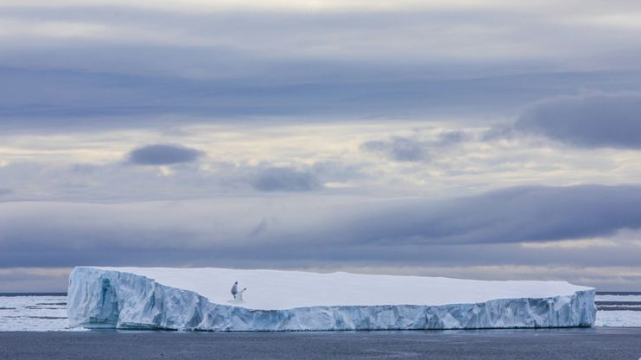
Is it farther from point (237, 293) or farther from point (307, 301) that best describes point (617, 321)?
point (237, 293)

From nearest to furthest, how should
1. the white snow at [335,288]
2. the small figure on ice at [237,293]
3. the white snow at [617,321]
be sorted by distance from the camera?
1. the small figure on ice at [237,293]
2. the white snow at [335,288]
3. the white snow at [617,321]

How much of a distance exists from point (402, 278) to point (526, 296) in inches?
248

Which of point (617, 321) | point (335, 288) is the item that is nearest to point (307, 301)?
point (335, 288)

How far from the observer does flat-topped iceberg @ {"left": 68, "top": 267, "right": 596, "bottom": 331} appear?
157 feet

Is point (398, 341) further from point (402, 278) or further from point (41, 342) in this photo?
point (41, 342)

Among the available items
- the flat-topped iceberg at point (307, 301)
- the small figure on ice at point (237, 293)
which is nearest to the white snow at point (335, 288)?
the flat-topped iceberg at point (307, 301)

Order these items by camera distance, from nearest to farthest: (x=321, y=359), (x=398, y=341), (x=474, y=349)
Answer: (x=321, y=359) → (x=474, y=349) → (x=398, y=341)

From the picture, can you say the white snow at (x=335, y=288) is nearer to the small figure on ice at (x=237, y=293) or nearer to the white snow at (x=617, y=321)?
the small figure on ice at (x=237, y=293)

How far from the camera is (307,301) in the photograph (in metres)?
48.2

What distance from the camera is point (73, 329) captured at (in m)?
57.1

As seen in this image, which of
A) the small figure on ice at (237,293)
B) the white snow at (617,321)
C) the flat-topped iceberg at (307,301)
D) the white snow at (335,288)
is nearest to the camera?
the small figure on ice at (237,293)

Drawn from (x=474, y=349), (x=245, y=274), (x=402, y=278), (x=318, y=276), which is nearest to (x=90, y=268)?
(x=245, y=274)

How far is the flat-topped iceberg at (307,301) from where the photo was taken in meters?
47.8

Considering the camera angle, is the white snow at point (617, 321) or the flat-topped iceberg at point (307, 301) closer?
the flat-topped iceberg at point (307, 301)
